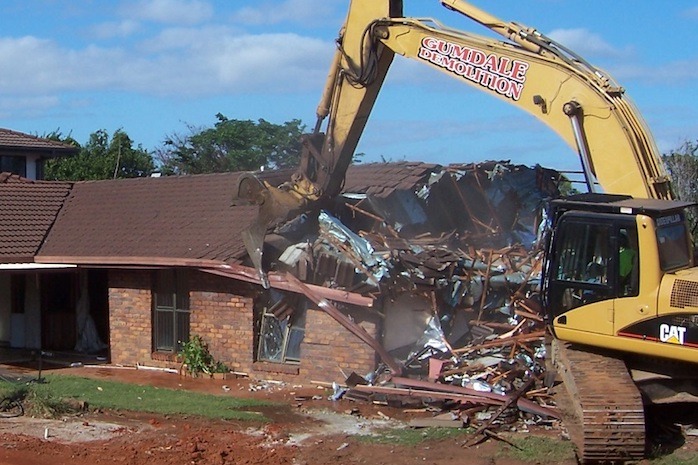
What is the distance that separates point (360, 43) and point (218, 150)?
33408mm

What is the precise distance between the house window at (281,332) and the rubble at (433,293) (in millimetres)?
787

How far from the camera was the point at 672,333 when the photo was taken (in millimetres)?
9609

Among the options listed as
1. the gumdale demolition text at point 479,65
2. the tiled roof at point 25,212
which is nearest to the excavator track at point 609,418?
the gumdale demolition text at point 479,65

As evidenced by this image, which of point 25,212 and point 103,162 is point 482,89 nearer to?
point 25,212

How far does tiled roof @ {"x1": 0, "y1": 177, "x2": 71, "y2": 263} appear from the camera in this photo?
19.9m

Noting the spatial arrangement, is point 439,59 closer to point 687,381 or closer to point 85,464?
point 687,381

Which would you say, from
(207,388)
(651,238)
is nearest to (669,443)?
(651,238)

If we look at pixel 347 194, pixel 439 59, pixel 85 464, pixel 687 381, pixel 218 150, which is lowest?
pixel 85 464

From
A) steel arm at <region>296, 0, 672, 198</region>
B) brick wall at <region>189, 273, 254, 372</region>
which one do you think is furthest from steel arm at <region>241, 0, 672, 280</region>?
brick wall at <region>189, 273, 254, 372</region>

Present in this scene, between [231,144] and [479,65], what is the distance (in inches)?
1391

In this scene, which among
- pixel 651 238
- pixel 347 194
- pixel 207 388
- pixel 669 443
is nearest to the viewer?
pixel 651 238

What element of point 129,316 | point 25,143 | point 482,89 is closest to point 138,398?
point 129,316

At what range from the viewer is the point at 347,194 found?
18.3 metres

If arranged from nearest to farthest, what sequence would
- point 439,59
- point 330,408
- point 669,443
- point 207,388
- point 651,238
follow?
point 651,238 → point 669,443 → point 439,59 → point 330,408 → point 207,388
